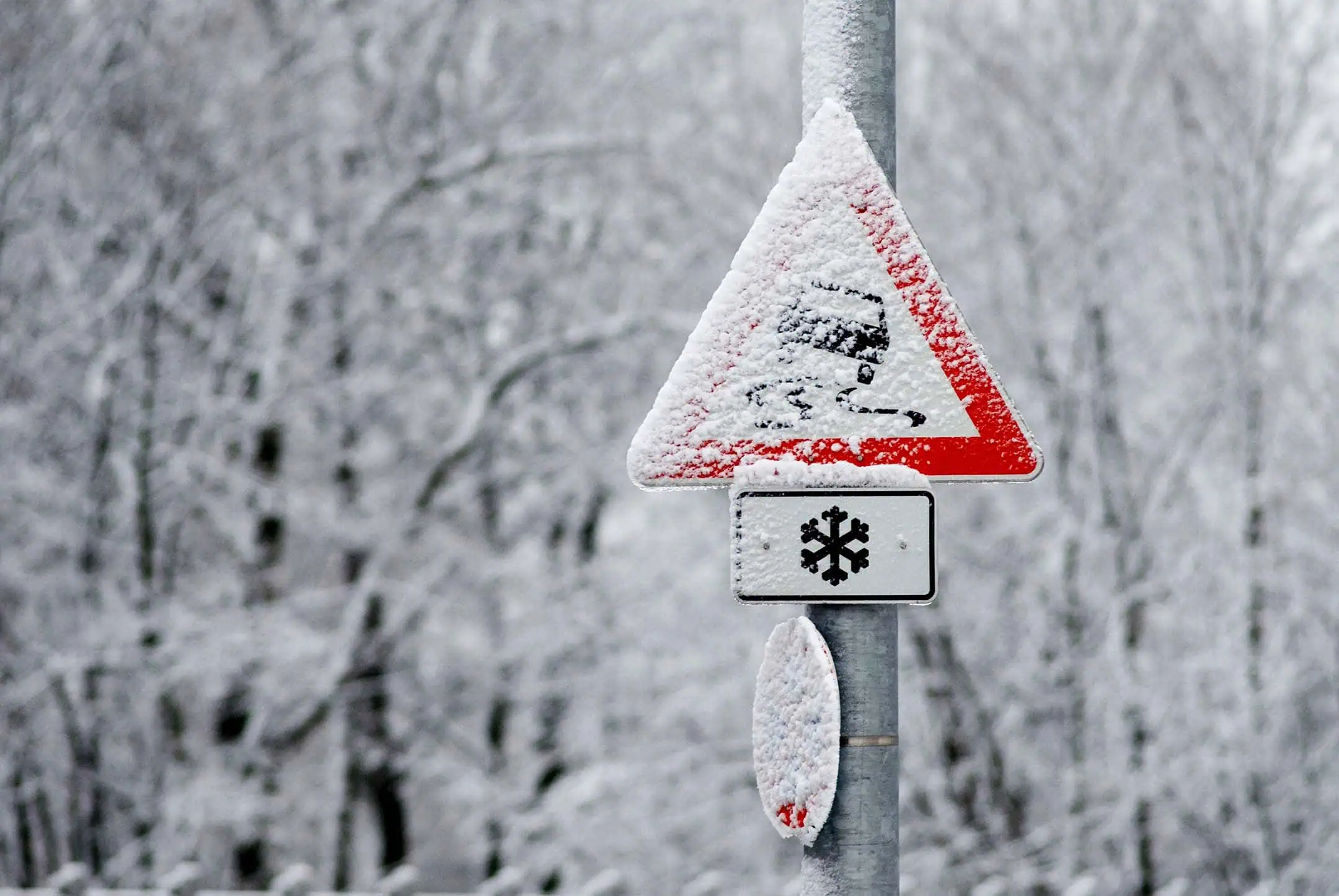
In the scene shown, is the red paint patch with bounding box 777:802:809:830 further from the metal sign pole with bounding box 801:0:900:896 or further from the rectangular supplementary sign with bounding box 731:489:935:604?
the rectangular supplementary sign with bounding box 731:489:935:604

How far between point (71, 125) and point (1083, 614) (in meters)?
6.40

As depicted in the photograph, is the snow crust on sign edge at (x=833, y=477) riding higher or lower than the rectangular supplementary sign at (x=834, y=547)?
higher

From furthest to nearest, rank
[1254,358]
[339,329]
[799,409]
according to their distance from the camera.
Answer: [339,329] < [1254,358] < [799,409]

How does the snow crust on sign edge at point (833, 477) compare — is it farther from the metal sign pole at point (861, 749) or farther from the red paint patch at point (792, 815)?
the red paint patch at point (792, 815)

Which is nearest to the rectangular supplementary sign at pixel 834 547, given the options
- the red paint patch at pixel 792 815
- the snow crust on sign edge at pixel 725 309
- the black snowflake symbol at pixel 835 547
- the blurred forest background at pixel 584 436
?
the black snowflake symbol at pixel 835 547

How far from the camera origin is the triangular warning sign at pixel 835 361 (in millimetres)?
1985

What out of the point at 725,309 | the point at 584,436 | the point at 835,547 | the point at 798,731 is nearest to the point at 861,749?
the point at 798,731

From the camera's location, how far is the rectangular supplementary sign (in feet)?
6.27

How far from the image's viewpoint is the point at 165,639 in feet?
26.1

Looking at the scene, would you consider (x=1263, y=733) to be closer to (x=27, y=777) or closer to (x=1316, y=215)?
(x=1316, y=215)

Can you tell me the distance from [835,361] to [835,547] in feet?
0.89

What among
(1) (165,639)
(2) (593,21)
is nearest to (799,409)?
(1) (165,639)

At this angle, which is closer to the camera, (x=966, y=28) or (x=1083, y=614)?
(x=1083, y=614)

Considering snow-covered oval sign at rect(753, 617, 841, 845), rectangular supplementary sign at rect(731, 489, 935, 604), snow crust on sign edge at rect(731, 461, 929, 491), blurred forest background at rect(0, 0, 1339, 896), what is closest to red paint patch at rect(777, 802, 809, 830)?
snow-covered oval sign at rect(753, 617, 841, 845)
